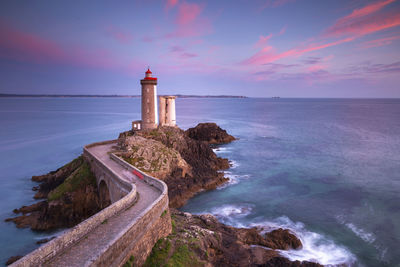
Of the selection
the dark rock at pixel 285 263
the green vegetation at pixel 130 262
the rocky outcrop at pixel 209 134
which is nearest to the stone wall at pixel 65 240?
the green vegetation at pixel 130 262

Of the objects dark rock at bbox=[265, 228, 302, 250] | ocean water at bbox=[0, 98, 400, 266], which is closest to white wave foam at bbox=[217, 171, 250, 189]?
ocean water at bbox=[0, 98, 400, 266]

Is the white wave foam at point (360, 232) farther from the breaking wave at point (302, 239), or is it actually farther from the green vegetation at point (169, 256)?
the green vegetation at point (169, 256)

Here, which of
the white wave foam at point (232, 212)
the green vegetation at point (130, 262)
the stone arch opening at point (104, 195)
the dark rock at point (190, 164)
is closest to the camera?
the green vegetation at point (130, 262)

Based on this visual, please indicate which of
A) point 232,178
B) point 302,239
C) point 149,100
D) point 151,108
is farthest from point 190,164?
point 302,239

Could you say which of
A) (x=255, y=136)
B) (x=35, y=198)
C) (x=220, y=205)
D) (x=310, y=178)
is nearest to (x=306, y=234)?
(x=220, y=205)

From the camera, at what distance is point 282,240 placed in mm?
18109

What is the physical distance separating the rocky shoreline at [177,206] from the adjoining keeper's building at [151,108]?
68.6 inches

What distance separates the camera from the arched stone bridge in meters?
8.71

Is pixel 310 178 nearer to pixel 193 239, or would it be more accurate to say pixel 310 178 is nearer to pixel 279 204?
pixel 279 204

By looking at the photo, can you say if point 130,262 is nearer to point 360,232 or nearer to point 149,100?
point 360,232

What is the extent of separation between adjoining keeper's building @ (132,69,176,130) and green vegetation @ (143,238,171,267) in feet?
74.2

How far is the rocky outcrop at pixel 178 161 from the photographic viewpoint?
85.8ft

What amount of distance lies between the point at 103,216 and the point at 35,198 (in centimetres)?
2006

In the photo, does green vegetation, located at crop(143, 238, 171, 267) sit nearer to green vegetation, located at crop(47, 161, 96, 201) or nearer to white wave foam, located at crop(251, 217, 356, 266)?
white wave foam, located at crop(251, 217, 356, 266)
